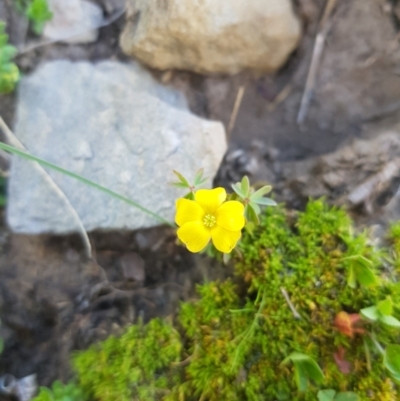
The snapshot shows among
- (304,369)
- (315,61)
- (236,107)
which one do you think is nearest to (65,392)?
(304,369)

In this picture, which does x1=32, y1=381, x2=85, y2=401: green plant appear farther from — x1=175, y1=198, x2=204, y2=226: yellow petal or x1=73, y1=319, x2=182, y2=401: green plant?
x1=175, y1=198, x2=204, y2=226: yellow petal

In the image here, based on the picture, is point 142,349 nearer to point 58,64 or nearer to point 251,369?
point 251,369

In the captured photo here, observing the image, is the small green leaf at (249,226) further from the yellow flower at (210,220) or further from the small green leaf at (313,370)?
the small green leaf at (313,370)

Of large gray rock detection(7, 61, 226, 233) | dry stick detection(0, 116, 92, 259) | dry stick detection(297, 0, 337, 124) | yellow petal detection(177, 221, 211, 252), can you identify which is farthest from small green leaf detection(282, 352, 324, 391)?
dry stick detection(297, 0, 337, 124)

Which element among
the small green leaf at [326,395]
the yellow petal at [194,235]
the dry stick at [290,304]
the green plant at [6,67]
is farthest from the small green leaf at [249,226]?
the green plant at [6,67]

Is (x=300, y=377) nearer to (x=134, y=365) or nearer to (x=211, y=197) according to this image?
(x=134, y=365)
